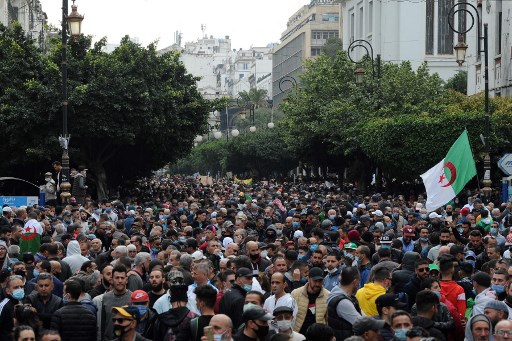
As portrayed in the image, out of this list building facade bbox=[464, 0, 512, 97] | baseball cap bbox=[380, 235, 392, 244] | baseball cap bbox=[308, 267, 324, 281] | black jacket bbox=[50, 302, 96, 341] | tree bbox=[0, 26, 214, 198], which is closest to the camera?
black jacket bbox=[50, 302, 96, 341]

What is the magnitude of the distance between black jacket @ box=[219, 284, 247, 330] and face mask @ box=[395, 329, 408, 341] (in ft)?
7.10

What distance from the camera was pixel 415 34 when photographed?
3098 inches

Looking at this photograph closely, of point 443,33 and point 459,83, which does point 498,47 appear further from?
point 443,33

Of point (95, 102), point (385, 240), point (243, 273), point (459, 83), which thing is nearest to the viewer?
point (243, 273)

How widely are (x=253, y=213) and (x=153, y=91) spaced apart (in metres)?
18.8

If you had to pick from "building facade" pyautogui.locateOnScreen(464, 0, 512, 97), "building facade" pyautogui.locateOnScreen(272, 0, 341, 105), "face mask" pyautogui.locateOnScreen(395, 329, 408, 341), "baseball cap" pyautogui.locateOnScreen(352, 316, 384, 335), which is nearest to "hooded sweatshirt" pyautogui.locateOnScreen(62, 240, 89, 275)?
"baseball cap" pyautogui.locateOnScreen(352, 316, 384, 335)

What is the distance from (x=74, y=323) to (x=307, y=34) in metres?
135

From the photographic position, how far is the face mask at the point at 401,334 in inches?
340

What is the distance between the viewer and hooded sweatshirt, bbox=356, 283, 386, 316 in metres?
10.6

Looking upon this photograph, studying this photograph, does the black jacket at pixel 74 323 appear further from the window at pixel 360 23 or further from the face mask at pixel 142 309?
Answer: the window at pixel 360 23

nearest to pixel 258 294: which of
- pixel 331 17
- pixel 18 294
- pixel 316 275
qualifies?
pixel 316 275

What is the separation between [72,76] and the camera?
4194 cm

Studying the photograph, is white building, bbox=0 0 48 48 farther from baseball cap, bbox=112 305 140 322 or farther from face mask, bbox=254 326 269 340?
face mask, bbox=254 326 269 340

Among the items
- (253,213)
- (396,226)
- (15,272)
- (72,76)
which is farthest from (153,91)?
(15,272)
